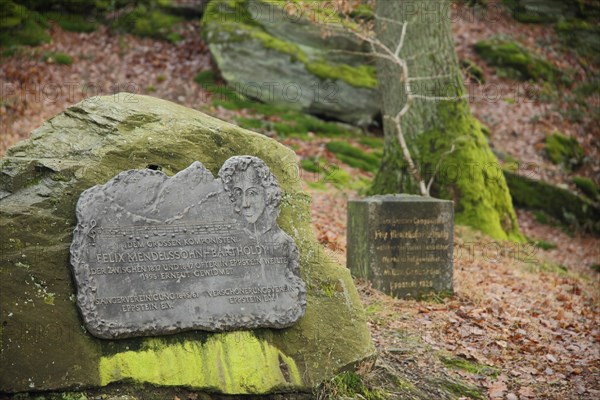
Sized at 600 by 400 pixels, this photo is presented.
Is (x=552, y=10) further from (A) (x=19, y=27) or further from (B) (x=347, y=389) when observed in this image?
(B) (x=347, y=389)

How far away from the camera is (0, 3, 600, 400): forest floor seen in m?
6.04

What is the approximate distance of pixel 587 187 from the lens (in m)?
14.6

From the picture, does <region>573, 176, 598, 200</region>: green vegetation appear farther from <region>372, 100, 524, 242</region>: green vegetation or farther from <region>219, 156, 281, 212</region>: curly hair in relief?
<region>219, 156, 281, 212</region>: curly hair in relief

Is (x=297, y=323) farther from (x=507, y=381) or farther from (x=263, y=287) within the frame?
(x=507, y=381)

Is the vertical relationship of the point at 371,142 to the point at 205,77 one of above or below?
below

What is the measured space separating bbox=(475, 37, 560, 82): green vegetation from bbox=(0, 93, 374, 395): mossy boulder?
14339mm

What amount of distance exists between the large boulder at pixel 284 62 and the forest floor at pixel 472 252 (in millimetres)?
932

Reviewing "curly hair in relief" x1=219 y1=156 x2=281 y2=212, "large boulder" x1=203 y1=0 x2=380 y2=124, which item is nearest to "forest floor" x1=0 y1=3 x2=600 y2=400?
"large boulder" x1=203 y1=0 x2=380 y2=124

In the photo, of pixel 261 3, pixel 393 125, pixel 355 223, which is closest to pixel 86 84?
pixel 261 3

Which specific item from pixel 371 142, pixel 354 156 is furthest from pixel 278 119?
pixel 371 142

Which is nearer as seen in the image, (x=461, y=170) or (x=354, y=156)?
(x=461, y=170)

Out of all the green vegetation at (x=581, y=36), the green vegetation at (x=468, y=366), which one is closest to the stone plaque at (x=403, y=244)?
the green vegetation at (x=468, y=366)

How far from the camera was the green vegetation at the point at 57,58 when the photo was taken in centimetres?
1395

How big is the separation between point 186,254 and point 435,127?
23.7 ft
